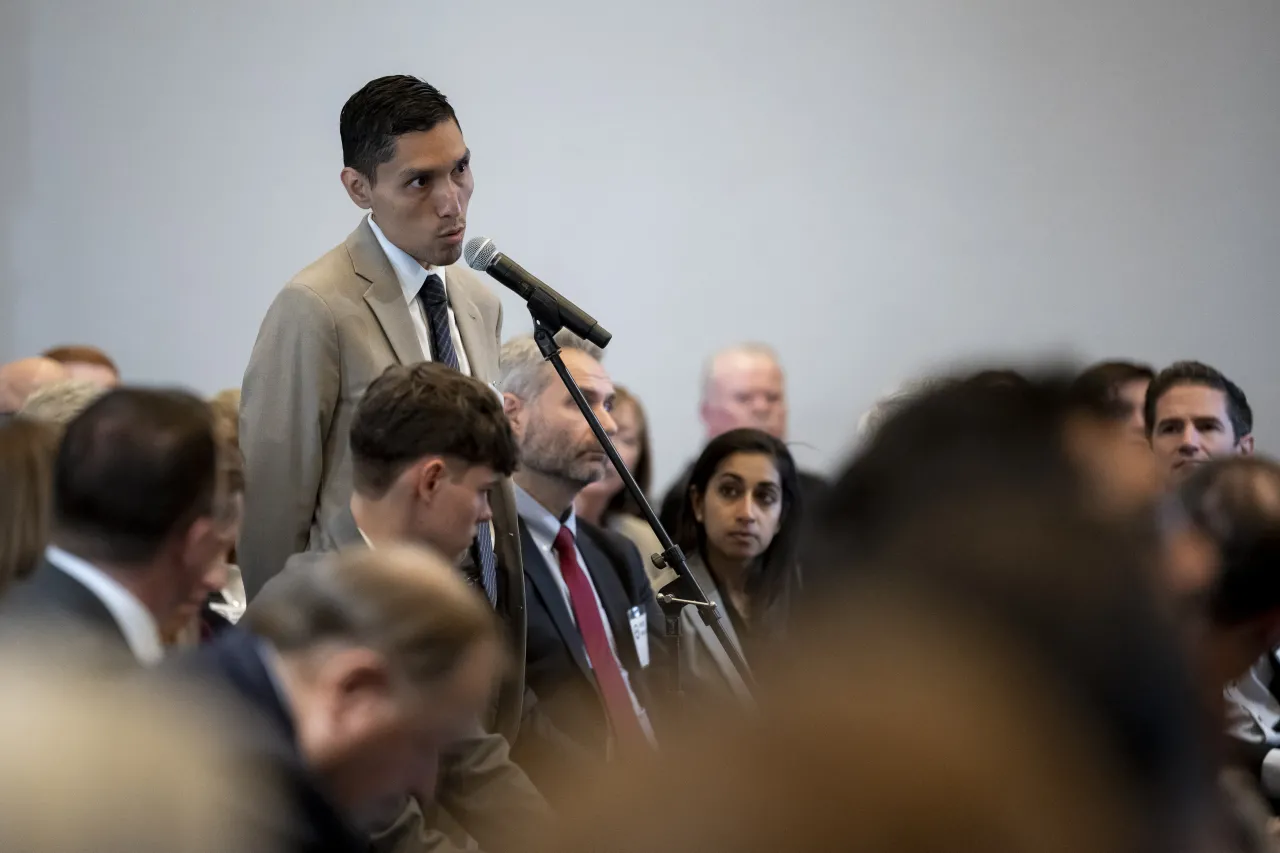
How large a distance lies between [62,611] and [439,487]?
0.66 metres

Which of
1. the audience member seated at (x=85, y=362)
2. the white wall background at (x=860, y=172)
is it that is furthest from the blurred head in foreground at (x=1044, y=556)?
the white wall background at (x=860, y=172)

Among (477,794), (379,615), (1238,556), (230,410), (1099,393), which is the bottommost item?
(477,794)

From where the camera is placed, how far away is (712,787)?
681 mm

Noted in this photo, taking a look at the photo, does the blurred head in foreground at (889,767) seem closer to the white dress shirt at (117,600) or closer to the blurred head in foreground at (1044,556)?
the blurred head in foreground at (1044,556)

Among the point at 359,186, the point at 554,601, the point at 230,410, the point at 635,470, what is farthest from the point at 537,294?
the point at 635,470

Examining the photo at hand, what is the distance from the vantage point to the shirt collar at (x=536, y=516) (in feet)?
9.16

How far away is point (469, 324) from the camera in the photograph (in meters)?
2.51

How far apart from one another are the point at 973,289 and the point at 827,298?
18.7 inches

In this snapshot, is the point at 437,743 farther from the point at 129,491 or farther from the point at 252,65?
the point at 252,65

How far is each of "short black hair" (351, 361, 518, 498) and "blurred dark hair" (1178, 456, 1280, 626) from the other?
3.16 feet

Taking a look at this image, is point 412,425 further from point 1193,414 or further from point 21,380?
point 1193,414

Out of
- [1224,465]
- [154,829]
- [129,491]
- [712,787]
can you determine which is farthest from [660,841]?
[1224,465]

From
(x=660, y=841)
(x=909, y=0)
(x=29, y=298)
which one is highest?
(x=909, y=0)

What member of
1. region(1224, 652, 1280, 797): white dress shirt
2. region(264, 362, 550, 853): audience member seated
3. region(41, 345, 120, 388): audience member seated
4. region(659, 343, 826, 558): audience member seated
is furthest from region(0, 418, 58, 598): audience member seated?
region(659, 343, 826, 558): audience member seated
